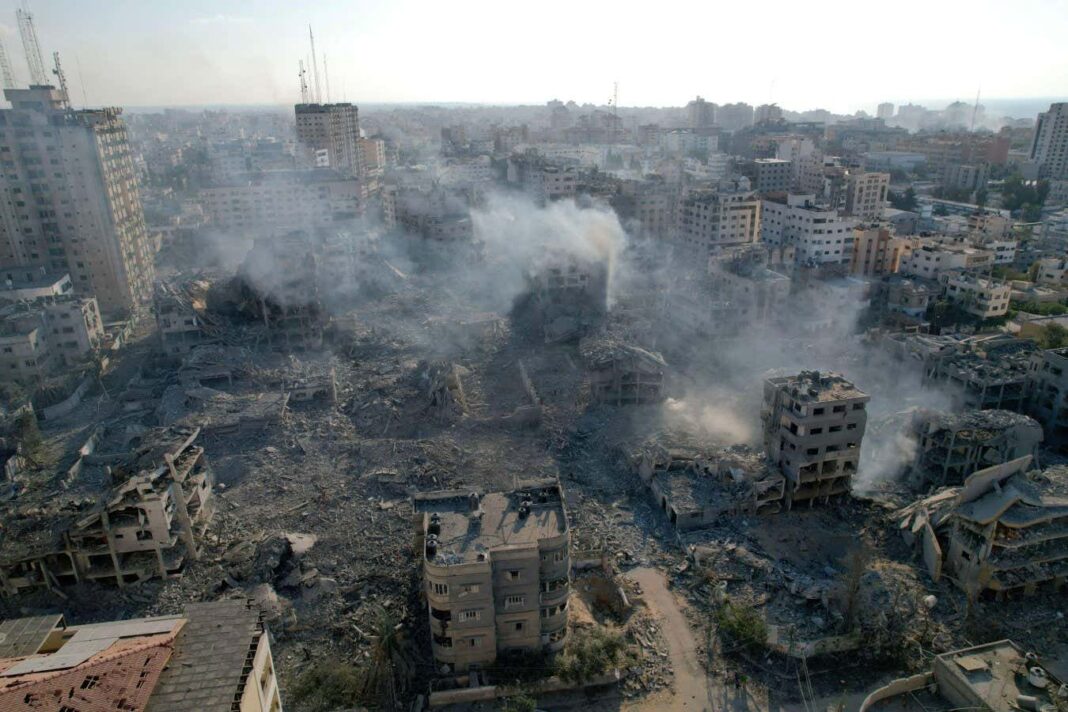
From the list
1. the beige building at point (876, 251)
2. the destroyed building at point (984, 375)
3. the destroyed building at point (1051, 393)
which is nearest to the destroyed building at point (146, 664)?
the destroyed building at point (984, 375)

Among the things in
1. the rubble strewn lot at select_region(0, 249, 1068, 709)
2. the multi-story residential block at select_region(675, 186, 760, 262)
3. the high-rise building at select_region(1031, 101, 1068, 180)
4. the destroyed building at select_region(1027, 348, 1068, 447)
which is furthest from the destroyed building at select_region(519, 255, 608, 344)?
the high-rise building at select_region(1031, 101, 1068, 180)

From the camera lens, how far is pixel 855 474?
20.9 m

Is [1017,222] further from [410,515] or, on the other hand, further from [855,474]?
[410,515]

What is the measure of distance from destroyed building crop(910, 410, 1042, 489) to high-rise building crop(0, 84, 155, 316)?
117 ft

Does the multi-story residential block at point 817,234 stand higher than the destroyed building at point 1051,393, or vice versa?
the multi-story residential block at point 817,234

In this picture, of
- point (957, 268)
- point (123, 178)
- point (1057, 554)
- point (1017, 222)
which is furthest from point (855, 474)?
point (1017, 222)

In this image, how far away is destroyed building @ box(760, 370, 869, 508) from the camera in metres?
18.8

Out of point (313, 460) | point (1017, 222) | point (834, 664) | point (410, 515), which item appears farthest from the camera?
point (1017, 222)

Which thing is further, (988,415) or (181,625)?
(988,415)

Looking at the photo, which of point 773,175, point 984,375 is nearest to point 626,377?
point 984,375

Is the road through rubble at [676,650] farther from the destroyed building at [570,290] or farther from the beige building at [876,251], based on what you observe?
the beige building at [876,251]

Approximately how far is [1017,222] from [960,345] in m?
32.7

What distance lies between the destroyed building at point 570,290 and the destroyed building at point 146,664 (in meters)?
22.0

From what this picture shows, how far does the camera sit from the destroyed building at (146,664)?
9.62m
